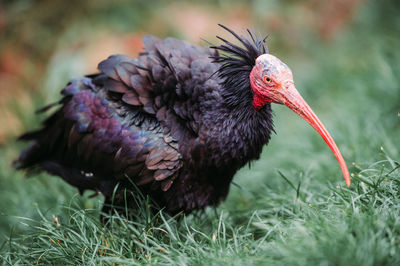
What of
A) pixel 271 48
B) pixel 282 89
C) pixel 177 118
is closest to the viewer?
pixel 282 89

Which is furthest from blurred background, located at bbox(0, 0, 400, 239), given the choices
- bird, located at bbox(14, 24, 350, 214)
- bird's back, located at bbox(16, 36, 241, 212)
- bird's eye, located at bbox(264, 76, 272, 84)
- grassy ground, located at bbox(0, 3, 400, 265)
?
bird's eye, located at bbox(264, 76, 272, 84)

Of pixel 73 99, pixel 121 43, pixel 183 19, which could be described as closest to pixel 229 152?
pixel 73 99

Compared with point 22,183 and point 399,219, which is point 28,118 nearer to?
point 22,183

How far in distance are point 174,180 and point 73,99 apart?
3.87 feet

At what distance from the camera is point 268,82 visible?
2844 mm

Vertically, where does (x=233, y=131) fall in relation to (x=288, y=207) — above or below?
above

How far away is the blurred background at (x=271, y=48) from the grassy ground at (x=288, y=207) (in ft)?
0.09

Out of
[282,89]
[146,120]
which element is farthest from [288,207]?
[146,120]

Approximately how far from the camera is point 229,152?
3074mm

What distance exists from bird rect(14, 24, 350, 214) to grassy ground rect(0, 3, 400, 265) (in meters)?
0.26

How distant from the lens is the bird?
119 inches

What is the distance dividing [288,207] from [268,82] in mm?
1207

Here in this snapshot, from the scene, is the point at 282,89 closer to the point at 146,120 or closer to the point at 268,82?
the point at 268,82

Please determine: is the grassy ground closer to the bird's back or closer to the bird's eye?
the bird's back
